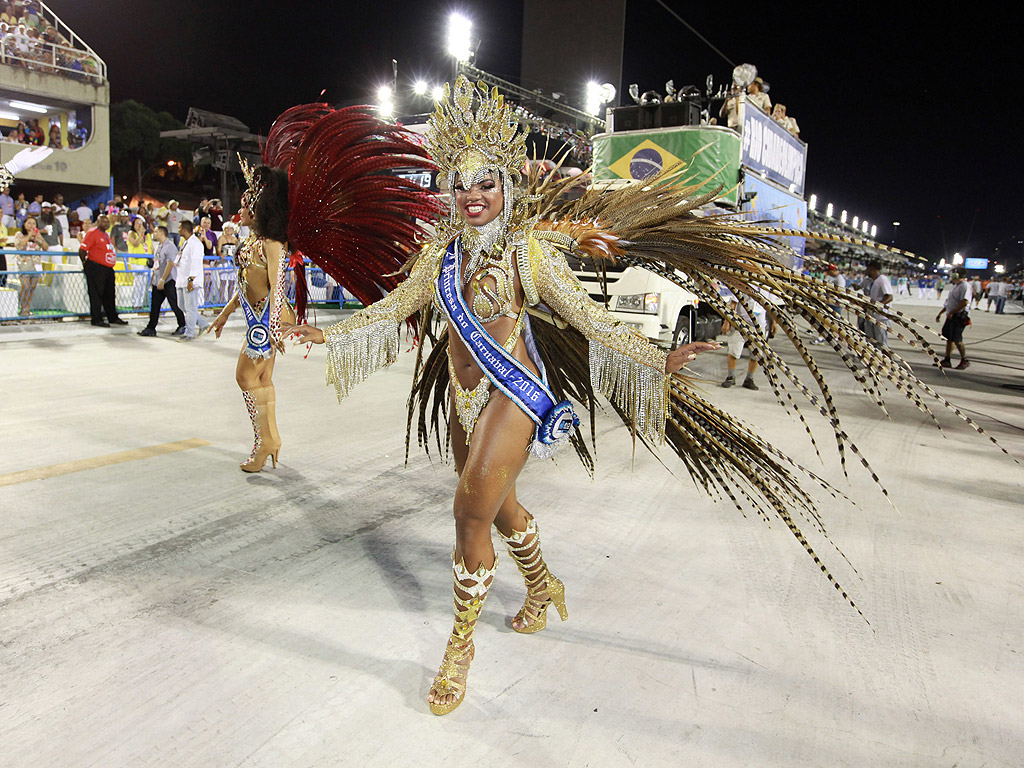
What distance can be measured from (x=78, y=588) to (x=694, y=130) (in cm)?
982

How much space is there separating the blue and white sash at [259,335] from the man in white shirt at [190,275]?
6.12m

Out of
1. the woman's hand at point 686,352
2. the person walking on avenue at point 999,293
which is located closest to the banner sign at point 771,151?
the woman's hand at point 686,352

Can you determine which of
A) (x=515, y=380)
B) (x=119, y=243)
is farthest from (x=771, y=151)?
(x=119, y=243)

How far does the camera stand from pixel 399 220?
4.29 metres

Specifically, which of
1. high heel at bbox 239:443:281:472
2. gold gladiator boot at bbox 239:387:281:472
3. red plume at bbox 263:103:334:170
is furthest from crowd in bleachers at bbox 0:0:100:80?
high heel at bbox 239:443:281:472

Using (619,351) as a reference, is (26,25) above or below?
above

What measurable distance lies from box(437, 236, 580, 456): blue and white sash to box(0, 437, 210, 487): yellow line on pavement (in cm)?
349

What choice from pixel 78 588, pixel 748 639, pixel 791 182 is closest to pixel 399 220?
pixel 78 588

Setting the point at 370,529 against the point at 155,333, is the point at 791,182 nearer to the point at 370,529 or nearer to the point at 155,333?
the point at 155,333

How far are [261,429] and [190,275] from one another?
648 cm

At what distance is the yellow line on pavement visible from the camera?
4590mm

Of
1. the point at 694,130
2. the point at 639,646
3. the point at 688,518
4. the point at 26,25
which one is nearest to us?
the point at 639,646

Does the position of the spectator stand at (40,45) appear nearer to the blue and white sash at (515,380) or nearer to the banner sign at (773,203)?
the banner sign at (773,203)

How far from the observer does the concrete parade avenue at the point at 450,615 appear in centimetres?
234
